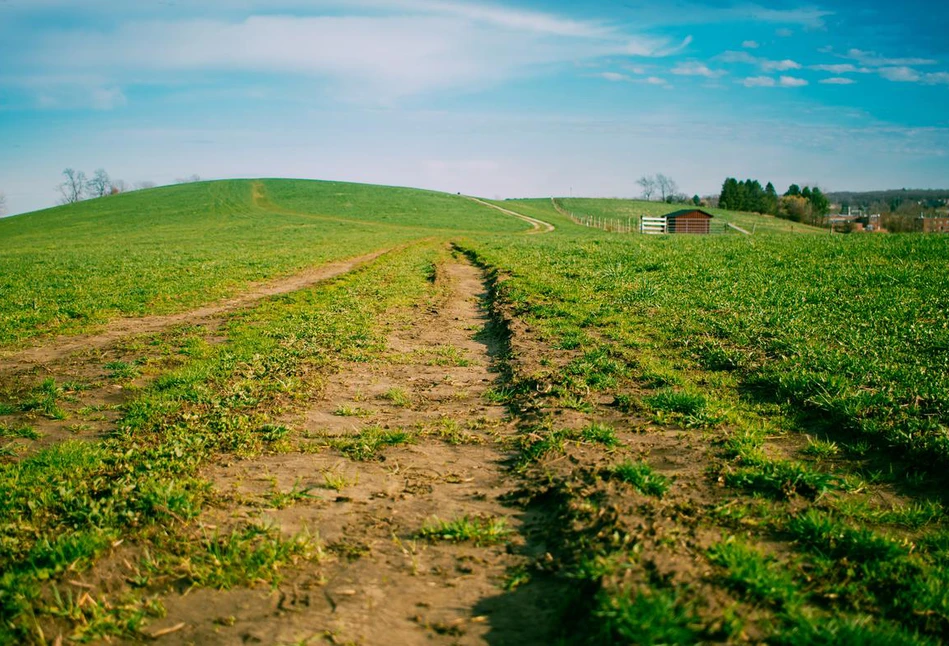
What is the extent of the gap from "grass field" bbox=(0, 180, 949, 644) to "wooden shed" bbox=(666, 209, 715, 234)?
74711 mm

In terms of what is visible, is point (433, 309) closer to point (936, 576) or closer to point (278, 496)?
point (278, 496)

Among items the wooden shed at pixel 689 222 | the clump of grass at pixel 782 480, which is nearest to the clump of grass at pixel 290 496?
the clump of grass at pixel 782 480

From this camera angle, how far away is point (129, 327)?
14.1 m

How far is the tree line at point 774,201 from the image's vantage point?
138 meters

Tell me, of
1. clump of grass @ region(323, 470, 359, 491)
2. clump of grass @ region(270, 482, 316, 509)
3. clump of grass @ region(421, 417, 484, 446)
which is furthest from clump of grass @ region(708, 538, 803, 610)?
clump of grass @ region(270, 482, 316, 509)

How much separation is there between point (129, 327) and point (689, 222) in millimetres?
83032

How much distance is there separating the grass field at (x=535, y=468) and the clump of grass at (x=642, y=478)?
0.03 metres

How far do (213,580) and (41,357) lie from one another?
983 centimetres

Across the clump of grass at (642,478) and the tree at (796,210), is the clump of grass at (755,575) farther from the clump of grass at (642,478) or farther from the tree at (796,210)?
the tree at (796,210)

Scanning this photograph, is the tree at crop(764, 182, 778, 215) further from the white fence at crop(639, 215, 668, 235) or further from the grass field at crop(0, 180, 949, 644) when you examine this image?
the grass field at crop(0, 180, 949, 644)

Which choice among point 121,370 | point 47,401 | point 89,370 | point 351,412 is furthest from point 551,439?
point 89,370

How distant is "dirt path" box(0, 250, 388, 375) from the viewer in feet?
36.8

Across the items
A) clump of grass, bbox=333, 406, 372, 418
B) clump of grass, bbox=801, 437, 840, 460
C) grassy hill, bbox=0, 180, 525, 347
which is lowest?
clump of grass, bbox=801, 437, 840, 460

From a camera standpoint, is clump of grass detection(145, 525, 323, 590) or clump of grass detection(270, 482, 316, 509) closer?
clump of grass detection(145, 525, 323, 590)
